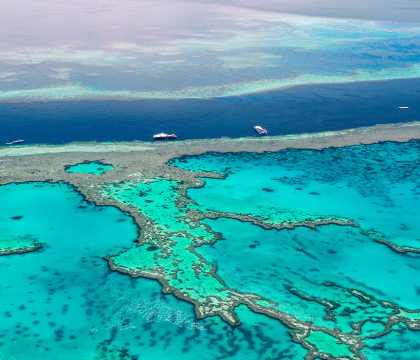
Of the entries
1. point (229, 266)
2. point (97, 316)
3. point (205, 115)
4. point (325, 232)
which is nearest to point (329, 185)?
point (325, 232)

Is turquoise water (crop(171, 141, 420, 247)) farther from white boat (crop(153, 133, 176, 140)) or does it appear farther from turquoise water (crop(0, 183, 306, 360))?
turquoise water (crop(0, 183, 306, 360))

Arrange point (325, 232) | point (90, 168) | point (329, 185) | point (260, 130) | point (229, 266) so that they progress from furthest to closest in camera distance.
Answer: point (260, 130)
point (90, 168)
point (329, 185)
point (325, 232)
point (229, 266)

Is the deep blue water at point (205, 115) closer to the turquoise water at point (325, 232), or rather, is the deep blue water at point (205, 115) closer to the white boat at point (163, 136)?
the white boat at point (163, 136)

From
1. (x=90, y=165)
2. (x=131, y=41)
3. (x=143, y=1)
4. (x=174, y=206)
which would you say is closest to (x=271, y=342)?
(x=174, y=206)

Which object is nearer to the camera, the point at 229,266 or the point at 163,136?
the point at 229,266

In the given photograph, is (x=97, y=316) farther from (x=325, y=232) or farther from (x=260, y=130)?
(x=260, y=130)

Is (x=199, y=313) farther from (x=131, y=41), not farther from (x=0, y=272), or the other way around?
(x=131, y=41)
